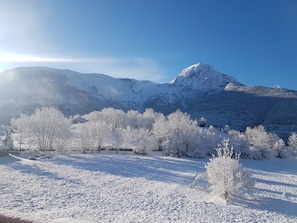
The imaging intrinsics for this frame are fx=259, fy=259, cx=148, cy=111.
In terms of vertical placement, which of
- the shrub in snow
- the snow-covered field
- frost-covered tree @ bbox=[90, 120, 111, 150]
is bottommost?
the snow-covered field

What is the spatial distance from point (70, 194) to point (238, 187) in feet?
47.9

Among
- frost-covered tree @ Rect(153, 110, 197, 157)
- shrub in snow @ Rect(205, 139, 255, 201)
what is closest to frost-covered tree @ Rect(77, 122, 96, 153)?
frost-covered tree @ Rect(153, 110, 197, 157)

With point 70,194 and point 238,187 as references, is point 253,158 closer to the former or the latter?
point 238,187

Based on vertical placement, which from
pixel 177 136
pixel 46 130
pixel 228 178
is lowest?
pixel 228 178

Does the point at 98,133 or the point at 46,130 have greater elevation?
the point at 46,130

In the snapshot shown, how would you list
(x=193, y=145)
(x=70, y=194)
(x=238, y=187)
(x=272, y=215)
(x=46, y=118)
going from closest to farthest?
(x=272, y=215) → (x=70, y=194) → (x=238, y=187) → (x=46, y=118) → (x=193, y=145)

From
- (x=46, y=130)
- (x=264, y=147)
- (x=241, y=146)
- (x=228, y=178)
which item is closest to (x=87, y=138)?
(x=46, y=130)

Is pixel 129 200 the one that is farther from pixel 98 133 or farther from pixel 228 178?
pixel 98 133

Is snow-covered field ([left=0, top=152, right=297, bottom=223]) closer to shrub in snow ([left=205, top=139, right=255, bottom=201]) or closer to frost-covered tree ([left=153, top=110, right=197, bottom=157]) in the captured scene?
shrub in snow ([left=205, top=139, right=255, bottom=201])

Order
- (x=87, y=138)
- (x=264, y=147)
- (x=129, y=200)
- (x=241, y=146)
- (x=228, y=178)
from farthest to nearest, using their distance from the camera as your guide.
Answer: (x=264, y=147), (x=241, y=146), (x=87, y=138), (x=228, y=178), (x=129, y=200)

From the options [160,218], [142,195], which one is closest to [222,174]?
[142,195]

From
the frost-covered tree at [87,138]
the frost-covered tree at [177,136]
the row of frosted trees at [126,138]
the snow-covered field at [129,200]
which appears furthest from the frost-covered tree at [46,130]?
the snow-covered field at [129,200]

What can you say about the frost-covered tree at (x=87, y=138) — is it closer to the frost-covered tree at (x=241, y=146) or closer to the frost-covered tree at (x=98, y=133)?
the frost-covered tree at (x=98, y=133)

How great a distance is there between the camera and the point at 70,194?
21.5 m
